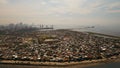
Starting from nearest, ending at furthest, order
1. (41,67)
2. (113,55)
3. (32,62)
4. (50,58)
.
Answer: (41,67)
(32,62)
(50,58)
(113,55)

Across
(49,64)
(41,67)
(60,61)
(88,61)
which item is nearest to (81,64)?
(88,61)

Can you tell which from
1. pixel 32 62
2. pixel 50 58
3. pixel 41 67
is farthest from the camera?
pixel 50 58

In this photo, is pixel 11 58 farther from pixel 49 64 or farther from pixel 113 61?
pixel 113 61

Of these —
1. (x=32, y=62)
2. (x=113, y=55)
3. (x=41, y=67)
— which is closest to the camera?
(x=41, y=67)

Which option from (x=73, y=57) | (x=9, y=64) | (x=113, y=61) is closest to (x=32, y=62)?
(x=9, y=64)

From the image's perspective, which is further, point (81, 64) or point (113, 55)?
point (113, 55)

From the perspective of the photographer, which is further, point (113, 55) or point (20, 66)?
point (113, 55)

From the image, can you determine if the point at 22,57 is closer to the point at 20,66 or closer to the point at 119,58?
the point at 20,66
